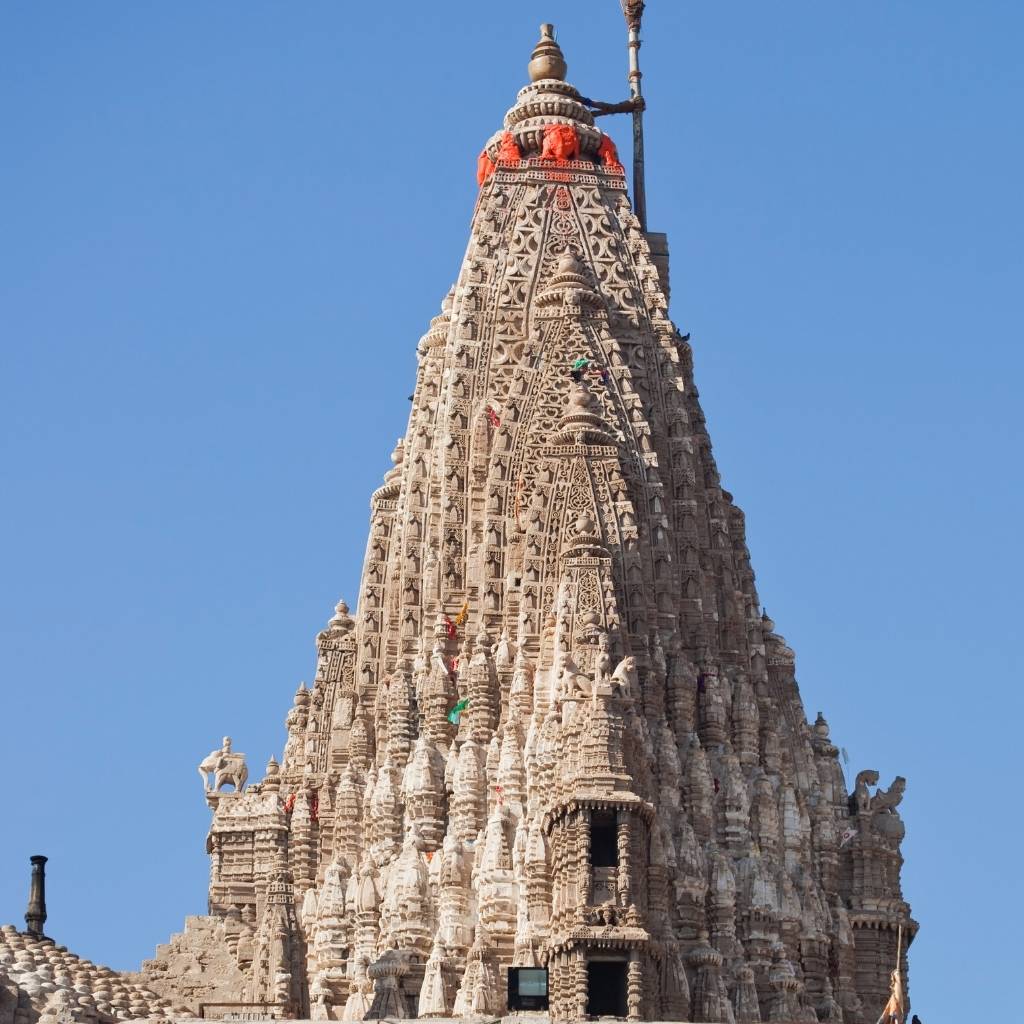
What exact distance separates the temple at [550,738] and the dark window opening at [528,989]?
8cm

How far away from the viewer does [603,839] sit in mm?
104125

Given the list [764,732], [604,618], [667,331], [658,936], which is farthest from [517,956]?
[667,331]

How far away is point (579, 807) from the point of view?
103 meters

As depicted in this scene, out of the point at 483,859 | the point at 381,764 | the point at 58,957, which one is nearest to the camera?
the point at 58,957

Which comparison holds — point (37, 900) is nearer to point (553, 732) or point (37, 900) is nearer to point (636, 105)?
point (553, 732)

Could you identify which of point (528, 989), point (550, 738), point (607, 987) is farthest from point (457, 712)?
point (528, 989)

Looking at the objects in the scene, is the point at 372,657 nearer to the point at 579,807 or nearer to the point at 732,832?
the point at 732,832

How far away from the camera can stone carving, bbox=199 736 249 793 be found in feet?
435

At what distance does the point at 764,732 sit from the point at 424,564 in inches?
473

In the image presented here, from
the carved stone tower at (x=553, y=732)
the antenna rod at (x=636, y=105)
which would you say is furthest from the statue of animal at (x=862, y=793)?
the antenna rod at (x=636, y=105)

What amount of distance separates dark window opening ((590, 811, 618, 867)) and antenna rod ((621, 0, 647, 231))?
111 ft

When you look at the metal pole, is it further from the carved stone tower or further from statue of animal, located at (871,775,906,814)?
statue of animal, located at (871,775,906,814)

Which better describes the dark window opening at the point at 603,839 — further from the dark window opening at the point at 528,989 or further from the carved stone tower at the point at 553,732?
the dark window opening at the point at 528,989

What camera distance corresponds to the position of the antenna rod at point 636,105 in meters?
136
